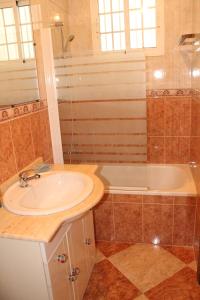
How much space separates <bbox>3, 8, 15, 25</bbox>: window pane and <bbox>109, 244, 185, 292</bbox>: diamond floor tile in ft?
6.32

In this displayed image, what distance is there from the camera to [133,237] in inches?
85.7

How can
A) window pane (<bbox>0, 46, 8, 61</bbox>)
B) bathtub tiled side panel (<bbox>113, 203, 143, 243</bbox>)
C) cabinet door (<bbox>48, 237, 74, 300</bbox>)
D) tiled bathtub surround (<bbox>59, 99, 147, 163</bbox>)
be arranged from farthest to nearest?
tiled bathtub surround (<bbox>59, 99, 147, 163</bbox>) → bathtub tiled side panel (<bbox>113, 203, 143, 243</bbox>) → window pane (<bbox>0, 46, 8, 61</bbox>) → cabinet door (<bbox>48, 237, 74, 300</bbox>)

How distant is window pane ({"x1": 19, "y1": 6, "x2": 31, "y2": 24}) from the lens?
164 cm

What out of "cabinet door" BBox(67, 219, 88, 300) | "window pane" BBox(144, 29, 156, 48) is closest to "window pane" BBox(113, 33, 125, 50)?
"window pane" BBox(144, 29, 156, 48)

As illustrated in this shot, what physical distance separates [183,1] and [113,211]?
2.14 meters

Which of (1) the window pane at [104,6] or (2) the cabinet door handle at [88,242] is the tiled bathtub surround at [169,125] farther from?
(2) the cabinet door handle at [88,242]

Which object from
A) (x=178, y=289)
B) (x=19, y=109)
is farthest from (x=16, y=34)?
(x=178, y=289)

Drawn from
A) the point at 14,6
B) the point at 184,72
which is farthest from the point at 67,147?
the point at 184,72

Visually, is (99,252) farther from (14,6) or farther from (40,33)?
(14,6)

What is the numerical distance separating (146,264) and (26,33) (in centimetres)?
200

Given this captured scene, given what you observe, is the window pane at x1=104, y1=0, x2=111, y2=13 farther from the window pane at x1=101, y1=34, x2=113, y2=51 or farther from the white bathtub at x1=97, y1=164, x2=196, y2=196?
the white bathtub at x1=97, y1=164, x2=196, y2=196

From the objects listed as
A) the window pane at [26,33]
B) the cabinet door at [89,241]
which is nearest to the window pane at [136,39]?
the window pane at [26,33]

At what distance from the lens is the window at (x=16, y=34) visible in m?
1.47

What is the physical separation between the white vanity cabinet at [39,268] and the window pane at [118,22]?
7.01 feet
